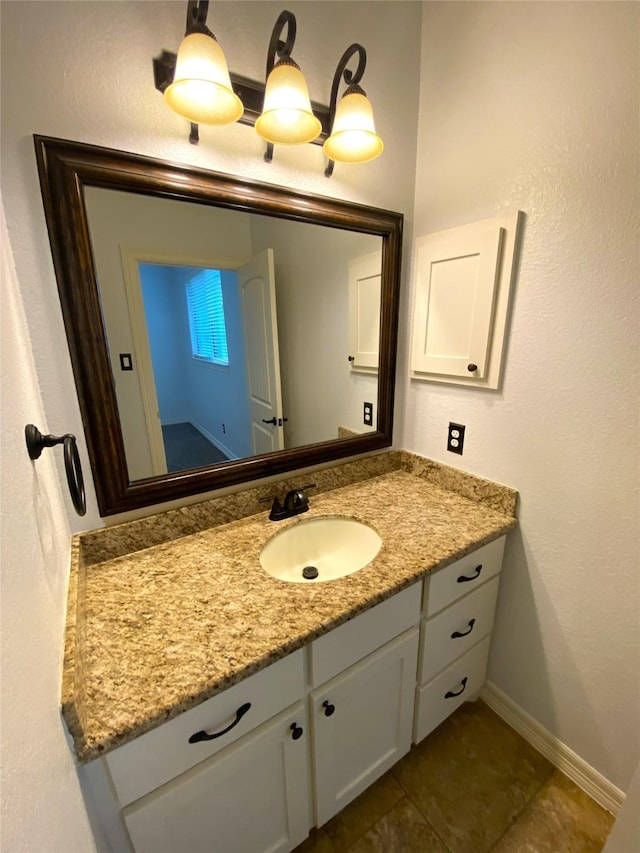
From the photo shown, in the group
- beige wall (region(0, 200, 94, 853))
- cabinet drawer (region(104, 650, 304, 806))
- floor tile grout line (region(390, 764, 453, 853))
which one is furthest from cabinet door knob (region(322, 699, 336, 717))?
floor tile grout line (region(390, 764, 453, 853))

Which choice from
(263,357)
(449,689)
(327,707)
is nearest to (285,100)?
(263,357)

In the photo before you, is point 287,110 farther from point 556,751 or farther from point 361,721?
point 556,751

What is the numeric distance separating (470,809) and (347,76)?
2.21m

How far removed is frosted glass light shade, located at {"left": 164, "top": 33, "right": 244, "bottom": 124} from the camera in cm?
72

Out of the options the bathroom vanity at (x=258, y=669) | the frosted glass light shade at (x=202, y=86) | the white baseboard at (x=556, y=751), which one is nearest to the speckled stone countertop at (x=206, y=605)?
the bathroom vanity at (x=258, y=669)

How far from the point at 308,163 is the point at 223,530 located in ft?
3.82

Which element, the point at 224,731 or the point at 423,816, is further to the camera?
the point at 423,816

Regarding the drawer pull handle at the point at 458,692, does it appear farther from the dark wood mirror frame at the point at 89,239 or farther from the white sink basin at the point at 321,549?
the dark wood mirror frame at the point at 89,239

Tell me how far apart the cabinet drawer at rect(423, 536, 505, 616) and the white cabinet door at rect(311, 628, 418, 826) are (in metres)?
0.11

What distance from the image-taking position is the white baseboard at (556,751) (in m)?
1.08

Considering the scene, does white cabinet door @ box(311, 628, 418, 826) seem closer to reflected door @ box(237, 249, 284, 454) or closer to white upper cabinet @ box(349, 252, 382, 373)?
reflected door @ box(237, 249, 284, 454)

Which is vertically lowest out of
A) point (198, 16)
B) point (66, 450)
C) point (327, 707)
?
point (327, 707)

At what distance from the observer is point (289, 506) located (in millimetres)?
1168

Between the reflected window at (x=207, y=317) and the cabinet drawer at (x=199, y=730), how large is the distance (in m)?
0.86
